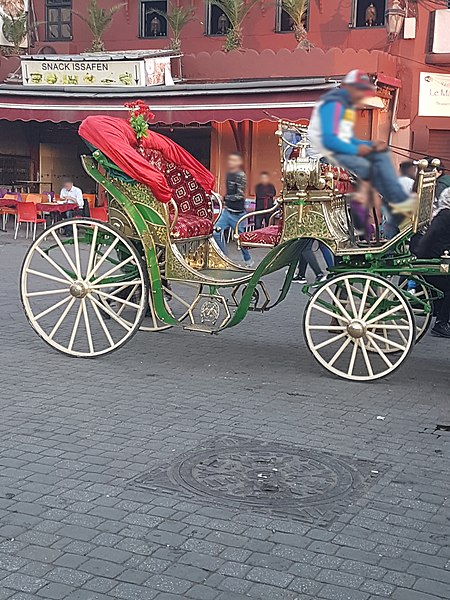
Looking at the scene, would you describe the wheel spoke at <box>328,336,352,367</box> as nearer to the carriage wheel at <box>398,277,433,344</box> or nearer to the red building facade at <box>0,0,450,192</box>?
the carriage wheel at <box>398,277,433,344</box>

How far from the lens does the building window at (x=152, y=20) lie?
803 inches

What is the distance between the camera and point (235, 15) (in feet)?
61.2

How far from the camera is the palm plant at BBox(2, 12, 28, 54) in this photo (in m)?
20.6

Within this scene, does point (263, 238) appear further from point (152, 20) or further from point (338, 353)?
point (152, 20)

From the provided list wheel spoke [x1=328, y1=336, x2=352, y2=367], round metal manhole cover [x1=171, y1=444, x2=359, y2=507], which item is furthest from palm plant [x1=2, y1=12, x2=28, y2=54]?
round metal manhole cover [x1=171, y1=444, x2=359, y2=507]

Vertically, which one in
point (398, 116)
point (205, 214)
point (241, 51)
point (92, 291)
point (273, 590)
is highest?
point (241, 51)

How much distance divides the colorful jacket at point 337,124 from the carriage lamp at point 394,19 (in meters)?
15.9

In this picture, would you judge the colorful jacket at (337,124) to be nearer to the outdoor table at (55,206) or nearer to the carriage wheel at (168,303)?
the carriage wheel at (168,303)

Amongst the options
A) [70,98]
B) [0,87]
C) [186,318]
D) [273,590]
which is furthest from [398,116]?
[273,590]

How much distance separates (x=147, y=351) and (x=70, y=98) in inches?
425

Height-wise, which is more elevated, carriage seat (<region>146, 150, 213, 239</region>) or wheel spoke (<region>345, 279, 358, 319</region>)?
carriage seat (<region>146, 150, 213, 239</region>)

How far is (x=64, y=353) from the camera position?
833 cm

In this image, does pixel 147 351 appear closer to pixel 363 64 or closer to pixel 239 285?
A: pixel 239 285

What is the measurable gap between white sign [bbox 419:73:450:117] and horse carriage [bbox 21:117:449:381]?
9.51 meters
